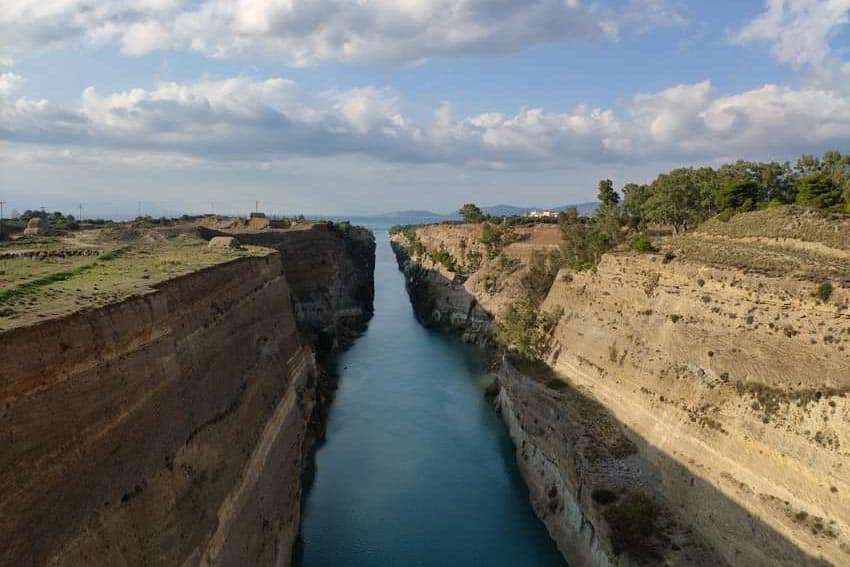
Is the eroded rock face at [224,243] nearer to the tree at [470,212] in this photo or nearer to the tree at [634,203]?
the tree at [634,203]

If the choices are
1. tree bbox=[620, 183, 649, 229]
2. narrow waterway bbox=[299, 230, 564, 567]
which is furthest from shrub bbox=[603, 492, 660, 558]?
tree bbox=[620, 183, 649, 229]

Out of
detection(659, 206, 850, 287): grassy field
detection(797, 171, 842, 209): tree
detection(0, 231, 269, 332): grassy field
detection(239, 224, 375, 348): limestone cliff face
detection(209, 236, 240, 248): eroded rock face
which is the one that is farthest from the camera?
detection(239, 224, 375, 348): limestone cliff face

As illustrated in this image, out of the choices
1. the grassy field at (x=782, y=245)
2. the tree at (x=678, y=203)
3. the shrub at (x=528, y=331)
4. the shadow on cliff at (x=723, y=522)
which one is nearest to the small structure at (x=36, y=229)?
the shrub at (x=528, y=331)

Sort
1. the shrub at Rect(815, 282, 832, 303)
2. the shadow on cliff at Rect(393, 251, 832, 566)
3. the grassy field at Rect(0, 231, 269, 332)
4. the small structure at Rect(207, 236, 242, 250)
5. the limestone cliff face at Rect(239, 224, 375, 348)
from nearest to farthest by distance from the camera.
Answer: the grassy field at Rect(0, 231, 269, 332)
the shadow on cliff at Rect(393, 251, 832, 566)
the shrub at Rect(815, 282, 832, 303)
the small structure at Rect(207, 236, 242, 250)
the limestone cliff face at Rect(239, 224, 375, 348)

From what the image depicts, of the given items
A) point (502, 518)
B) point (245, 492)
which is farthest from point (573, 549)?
point (245, 492)

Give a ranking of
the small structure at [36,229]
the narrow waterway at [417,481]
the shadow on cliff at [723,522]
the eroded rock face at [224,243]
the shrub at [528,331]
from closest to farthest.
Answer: the shadow on cliff at [723,522] → the narrow waterway at [417,481] → the eroded rock face at [224,243] → the shrub at [528,331] → the small structure at [36,229]

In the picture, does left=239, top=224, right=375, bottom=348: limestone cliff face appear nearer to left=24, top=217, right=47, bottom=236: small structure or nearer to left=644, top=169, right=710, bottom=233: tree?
left=24, top=217, right=47, bottom=236: small structure
